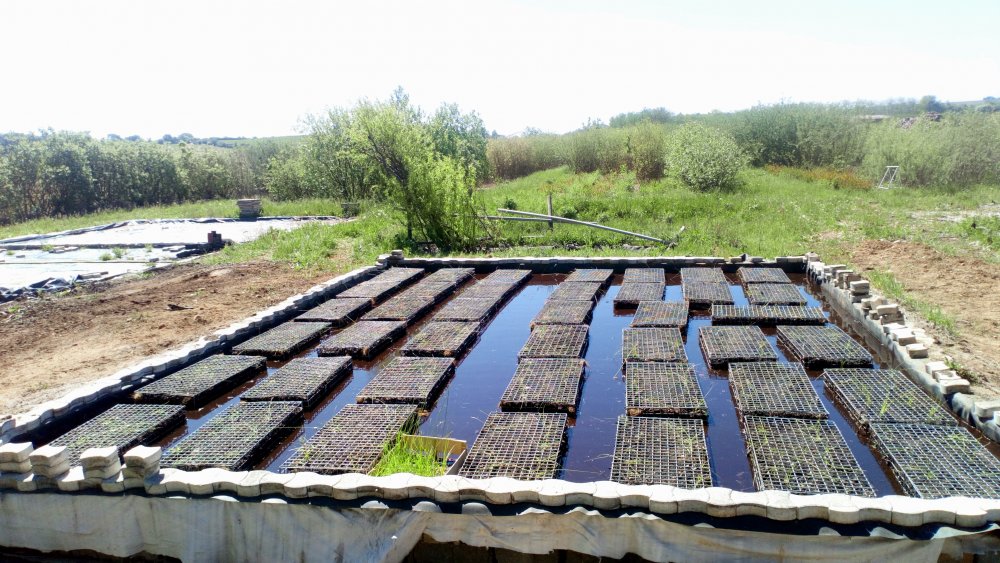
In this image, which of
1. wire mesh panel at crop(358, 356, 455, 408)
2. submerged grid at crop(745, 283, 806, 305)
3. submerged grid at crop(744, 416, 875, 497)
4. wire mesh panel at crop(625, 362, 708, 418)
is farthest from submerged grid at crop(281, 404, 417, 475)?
submerged grid at crop(745, 283, 806, 305)

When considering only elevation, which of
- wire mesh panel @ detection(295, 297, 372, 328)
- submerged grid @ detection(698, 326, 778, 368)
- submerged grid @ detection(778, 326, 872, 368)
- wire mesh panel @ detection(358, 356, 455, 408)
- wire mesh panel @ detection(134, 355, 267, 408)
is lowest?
submerged grid @ detection(778, 326, 872, 368)

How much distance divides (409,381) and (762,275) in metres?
4.70

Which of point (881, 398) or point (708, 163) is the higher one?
point (708, 163)

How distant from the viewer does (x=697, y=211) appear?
1206 cm

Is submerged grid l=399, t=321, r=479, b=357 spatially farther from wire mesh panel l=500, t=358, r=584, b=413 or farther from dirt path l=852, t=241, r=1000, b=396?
dirt path l=852, t=241, r=1000, b=396

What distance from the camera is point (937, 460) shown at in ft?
10.4

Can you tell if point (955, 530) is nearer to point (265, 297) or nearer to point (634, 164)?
point (265, 297)

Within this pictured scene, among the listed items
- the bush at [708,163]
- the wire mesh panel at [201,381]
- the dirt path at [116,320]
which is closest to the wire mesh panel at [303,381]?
the wire mesh panel at [201,381]

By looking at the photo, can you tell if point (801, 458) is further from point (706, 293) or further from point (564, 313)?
point (706, 293)

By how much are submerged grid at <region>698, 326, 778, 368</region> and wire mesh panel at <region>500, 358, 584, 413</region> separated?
44.9 inches

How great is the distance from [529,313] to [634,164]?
14837mm

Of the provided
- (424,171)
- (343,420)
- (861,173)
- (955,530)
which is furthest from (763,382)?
(861,173)

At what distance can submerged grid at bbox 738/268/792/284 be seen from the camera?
6.82 m

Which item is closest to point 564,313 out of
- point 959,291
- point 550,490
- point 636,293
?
point 636,293
